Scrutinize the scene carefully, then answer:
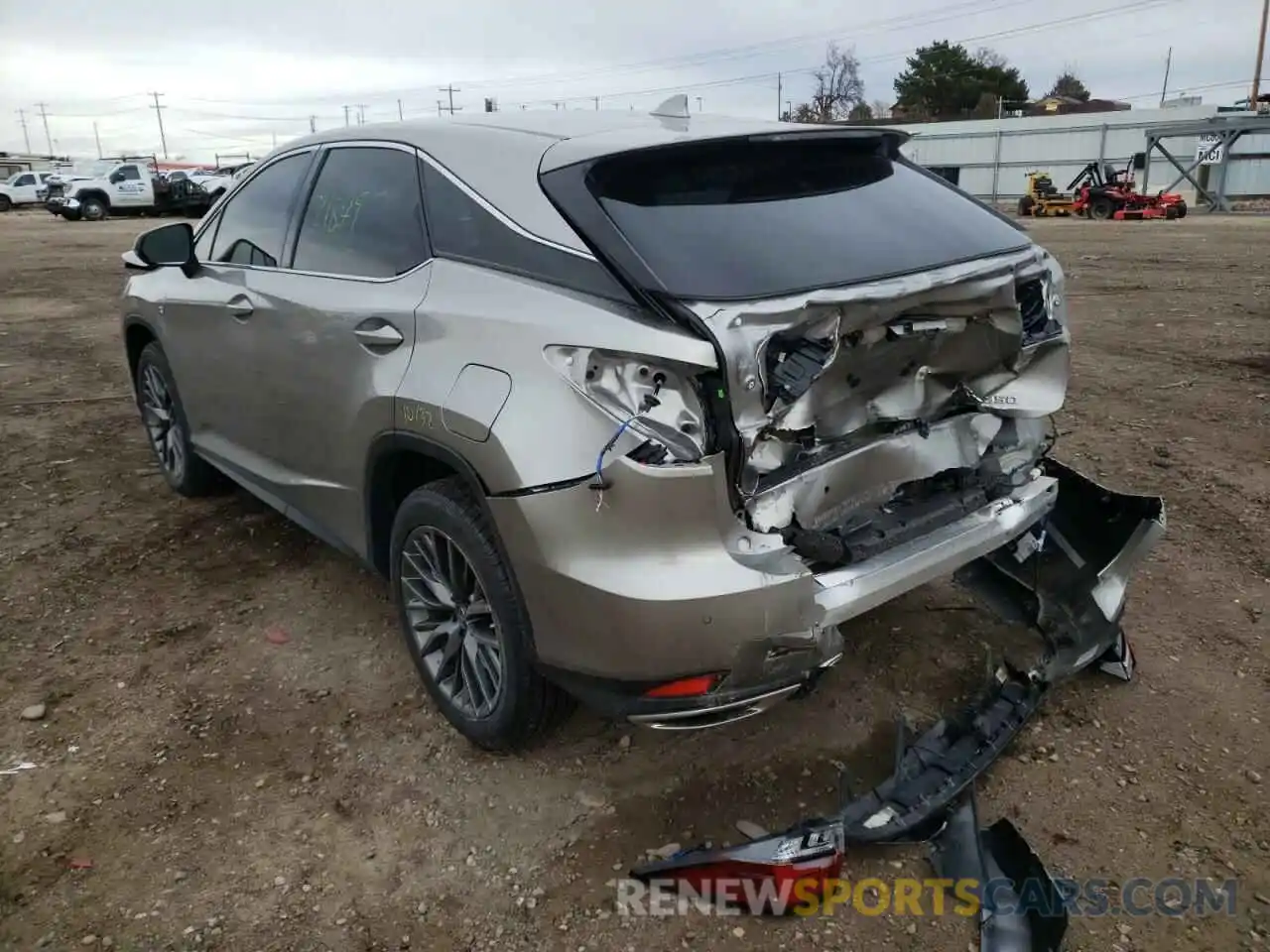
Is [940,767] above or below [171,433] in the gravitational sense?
below

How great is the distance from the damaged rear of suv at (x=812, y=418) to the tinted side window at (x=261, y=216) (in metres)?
1.49

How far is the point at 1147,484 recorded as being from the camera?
15.9 ft

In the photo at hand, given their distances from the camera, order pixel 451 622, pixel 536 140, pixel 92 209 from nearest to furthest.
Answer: pixel 536 140 < pixel 451 622 < pixel 92 209

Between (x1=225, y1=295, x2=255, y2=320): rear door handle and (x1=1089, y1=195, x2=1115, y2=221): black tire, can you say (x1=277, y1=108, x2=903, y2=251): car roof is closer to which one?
(x1=225, y1=295, x2=255, y2=320): rear door handle

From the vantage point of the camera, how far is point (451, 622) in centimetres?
293

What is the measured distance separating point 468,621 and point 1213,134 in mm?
37914

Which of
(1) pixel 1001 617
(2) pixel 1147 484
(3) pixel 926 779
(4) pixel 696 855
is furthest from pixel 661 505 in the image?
(2) pixel 1147 484

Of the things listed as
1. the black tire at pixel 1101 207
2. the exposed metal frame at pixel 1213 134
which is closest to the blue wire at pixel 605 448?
the black tire at pixel 1101 207

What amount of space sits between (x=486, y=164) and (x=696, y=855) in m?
1.96

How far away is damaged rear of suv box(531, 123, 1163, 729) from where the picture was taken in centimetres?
224

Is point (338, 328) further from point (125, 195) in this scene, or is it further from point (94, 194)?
point (94, 194)

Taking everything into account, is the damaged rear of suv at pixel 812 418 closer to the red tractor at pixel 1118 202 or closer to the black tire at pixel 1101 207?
the red tractor at pixel 1118 202

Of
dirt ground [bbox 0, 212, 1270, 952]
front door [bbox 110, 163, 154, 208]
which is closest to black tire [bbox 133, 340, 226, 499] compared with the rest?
dirt ground [bbox 0, 212, 1270, 952]

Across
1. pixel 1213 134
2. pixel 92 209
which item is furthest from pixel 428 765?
pixel 1213 134
